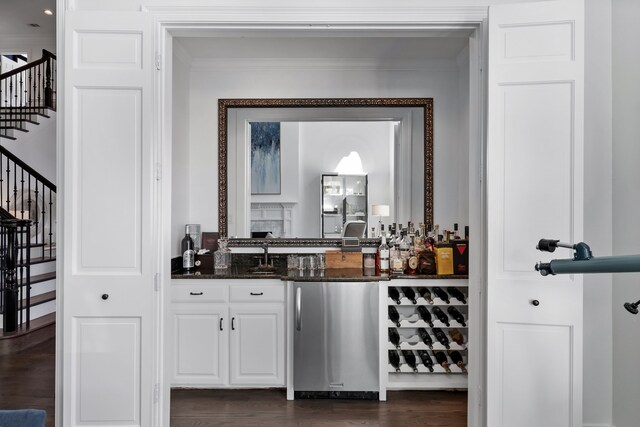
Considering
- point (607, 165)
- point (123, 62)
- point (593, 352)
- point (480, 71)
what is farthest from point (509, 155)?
point (123, 62)

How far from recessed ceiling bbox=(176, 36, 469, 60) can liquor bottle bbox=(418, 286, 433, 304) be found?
6.59 ft

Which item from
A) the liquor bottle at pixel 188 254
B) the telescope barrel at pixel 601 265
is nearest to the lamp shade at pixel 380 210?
the liquor bottle at pixel 188 254

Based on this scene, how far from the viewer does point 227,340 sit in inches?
123

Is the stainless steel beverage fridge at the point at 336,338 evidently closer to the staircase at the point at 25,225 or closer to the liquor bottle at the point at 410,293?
the liquor bottle at the point at 410,293

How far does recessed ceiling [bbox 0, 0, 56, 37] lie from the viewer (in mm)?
4766

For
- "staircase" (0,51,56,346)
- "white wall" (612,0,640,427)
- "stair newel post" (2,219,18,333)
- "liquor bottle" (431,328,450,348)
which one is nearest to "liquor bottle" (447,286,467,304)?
"liquor bottle" (431,328,450,348)

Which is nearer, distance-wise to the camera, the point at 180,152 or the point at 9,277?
the point at 180,152

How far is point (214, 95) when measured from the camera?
3.71 meters

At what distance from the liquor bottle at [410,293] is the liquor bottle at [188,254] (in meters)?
1.78

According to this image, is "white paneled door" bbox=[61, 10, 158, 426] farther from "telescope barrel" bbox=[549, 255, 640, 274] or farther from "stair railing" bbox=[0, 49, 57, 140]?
"stair railing" bbox=[0, 49, 57, 140]

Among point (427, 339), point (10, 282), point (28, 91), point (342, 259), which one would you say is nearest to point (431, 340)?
point (427, 339)

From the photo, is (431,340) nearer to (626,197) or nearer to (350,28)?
(626,197)

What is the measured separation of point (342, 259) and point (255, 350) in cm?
100

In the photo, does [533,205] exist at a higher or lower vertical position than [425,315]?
higher
